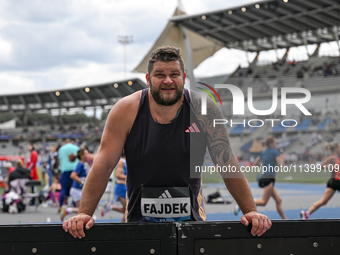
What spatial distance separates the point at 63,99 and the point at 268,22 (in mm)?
35281

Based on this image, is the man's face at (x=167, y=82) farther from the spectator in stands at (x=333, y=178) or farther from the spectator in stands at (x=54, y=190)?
the spectator in stands at (x=54, y=190)

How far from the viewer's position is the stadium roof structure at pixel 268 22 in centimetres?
2723

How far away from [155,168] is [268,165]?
5.78m

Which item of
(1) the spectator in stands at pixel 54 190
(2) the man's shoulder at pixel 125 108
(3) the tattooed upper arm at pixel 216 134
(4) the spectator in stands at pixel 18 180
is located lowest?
(1) the spectator in stands at pixel 54 190

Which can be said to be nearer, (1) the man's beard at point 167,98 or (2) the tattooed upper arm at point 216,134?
(1) the man's beard at point 167,98

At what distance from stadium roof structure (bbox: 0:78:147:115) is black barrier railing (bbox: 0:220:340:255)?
5029 centimetres

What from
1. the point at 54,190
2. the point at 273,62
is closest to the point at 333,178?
the point at 54,190

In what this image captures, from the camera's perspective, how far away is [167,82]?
7.10 ft

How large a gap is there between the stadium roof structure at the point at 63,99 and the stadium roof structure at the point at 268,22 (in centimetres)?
2155

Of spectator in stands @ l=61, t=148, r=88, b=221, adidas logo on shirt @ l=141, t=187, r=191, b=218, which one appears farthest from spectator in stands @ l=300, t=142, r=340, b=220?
adidas logo on shirt @ l=141, t=187, r=191, b=218

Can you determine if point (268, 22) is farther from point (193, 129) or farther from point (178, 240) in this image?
point (178, 240)

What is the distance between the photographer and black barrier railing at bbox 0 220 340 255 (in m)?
1.62

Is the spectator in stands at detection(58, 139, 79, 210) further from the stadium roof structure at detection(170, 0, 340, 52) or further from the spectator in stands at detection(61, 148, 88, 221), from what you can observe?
the stadium roof structure at detection(170, 0, 340, 52)

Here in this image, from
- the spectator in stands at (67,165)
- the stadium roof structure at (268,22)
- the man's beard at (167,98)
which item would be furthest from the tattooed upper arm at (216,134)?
the stadium roof structure at (268,22)
